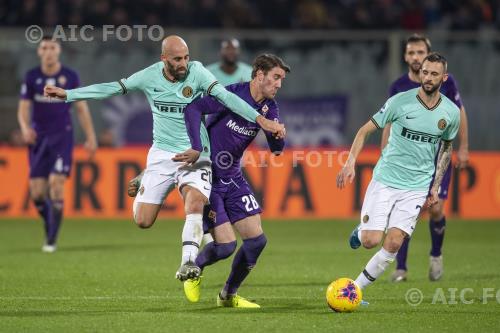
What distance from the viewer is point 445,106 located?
9234 millimetres

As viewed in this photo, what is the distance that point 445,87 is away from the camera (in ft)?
35.2

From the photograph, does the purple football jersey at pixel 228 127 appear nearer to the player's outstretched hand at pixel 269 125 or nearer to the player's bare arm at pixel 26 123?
the player's outstretched hand at pixel 269 125

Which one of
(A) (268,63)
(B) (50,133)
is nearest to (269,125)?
(A) (268,63)

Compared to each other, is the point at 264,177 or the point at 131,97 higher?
the point at 131,97

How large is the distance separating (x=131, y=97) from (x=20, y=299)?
10131 millimetres

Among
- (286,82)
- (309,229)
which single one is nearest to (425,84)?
(309,229)

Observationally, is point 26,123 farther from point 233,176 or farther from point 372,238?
point 372,238

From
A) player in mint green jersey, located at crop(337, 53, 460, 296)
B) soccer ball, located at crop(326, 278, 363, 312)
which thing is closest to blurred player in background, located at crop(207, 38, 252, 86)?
player in mint green jersey, located at crop(337, 53, 460, 296)

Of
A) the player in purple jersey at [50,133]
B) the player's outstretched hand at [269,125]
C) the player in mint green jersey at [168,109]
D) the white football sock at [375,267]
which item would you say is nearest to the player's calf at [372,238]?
the white football sock at [375,267]

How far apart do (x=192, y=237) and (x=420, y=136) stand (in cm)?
222

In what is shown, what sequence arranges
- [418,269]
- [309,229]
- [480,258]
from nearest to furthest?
[418,269]
[480,258]
[309,229]

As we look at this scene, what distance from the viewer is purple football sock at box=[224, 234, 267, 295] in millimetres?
8766

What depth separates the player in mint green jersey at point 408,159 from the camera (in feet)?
29.7

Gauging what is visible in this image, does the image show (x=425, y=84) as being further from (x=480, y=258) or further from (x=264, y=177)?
(x=264, y=177)
